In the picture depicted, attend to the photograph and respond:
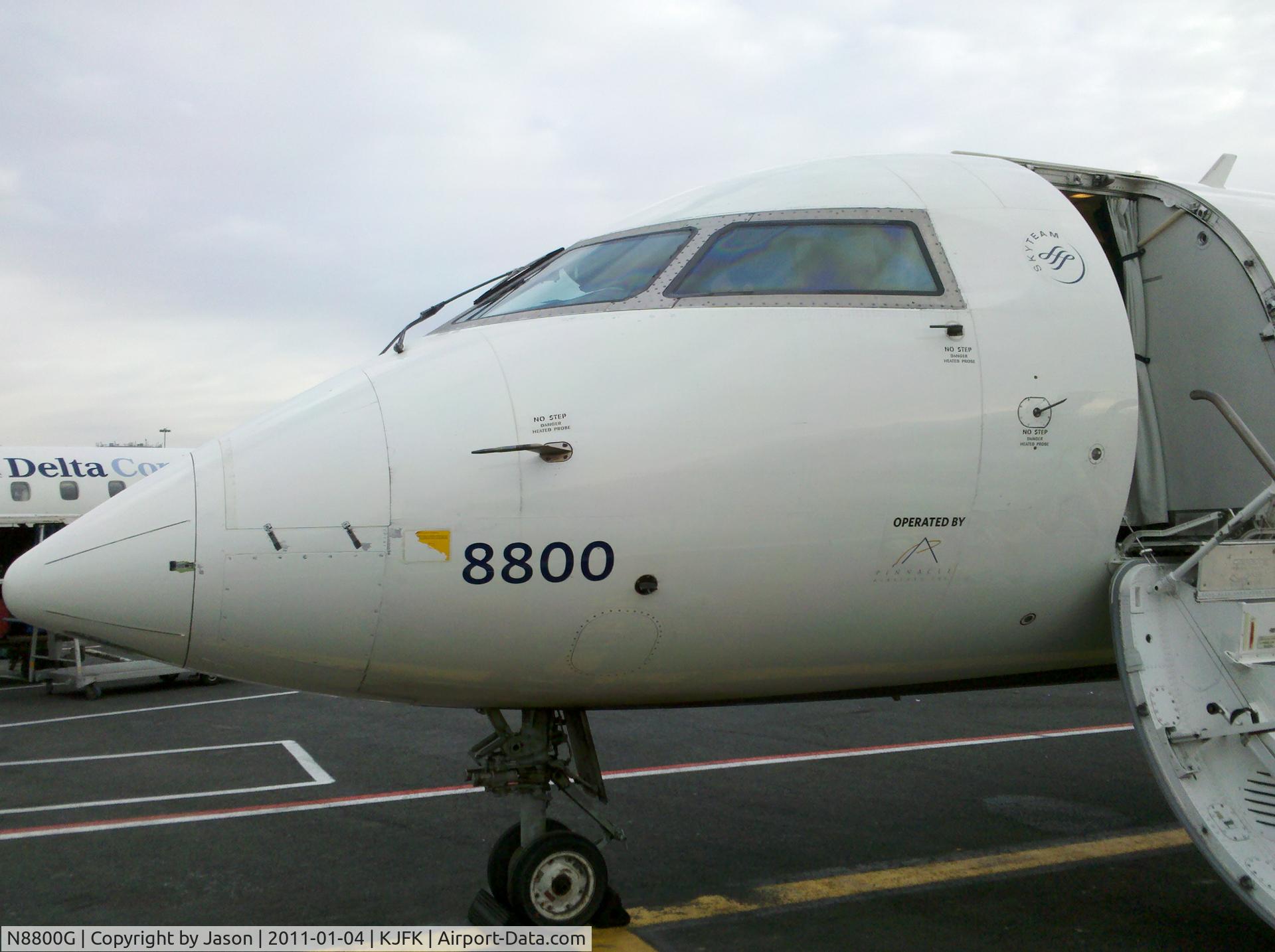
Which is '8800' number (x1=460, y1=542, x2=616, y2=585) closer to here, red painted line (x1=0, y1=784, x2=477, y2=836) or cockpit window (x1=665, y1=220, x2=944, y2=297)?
cockpit window (x1=665, y1=220, x2=944, y2=297)

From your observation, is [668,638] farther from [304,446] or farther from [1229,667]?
[1229,667]

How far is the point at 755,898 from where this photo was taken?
222 inches

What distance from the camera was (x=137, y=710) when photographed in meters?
12.8

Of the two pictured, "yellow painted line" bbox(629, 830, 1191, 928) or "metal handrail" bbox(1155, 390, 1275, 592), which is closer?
"metal handrail" bbox(1155, 390, 1275, 592)

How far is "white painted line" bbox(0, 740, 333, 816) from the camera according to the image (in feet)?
25.8

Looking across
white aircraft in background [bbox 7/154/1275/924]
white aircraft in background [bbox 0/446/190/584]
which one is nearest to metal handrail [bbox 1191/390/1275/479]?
white aircraft in background [bbox 7/154/1275/924]

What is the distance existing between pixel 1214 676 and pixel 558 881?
3.07 m

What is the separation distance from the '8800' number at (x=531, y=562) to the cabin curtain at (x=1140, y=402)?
10.9 feet

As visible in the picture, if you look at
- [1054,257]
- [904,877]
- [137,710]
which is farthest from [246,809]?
[1054,257]

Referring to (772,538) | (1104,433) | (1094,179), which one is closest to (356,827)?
(772,538)

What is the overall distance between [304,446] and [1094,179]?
4464mm

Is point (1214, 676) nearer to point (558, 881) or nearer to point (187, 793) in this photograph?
point (558, 881)

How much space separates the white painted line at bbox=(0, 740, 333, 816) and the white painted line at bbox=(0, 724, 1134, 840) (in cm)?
54

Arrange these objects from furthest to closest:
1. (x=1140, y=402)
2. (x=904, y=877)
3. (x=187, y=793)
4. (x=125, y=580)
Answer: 1. (x=187, y=793)
2. (x=1140, y=402)
3. (x=904, y=877)
4. (x=125, y=580)
